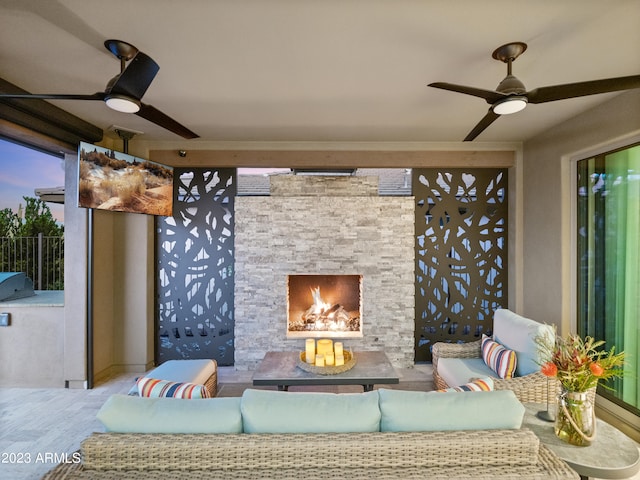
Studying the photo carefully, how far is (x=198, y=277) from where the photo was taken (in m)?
4.38

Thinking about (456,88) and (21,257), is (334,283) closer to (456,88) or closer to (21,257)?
(456,88)

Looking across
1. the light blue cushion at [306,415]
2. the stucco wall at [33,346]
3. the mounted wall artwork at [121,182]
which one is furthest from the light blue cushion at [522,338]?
the stucco wall at [33,346]

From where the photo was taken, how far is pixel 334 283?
4.46m

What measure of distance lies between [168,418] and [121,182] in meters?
2.72

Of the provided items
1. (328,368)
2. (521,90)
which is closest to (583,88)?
(521,90)

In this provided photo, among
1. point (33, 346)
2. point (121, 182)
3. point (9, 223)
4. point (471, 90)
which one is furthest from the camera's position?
point (9, 223)

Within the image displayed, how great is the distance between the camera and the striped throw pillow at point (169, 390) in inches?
76.5

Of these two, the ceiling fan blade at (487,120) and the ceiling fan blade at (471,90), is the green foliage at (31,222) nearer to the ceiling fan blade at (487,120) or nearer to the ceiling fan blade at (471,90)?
the ceiling fan blade at (471,90)

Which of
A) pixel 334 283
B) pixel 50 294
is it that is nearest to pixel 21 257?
pixel 50 294

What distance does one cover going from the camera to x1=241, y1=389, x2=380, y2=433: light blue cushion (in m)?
1.49

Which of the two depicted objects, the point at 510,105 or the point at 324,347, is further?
the point at 324,347

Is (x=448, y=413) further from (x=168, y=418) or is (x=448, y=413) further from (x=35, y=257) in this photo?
(x=35, y=257)

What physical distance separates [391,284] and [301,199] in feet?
5.03

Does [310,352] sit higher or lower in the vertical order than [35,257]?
lower
